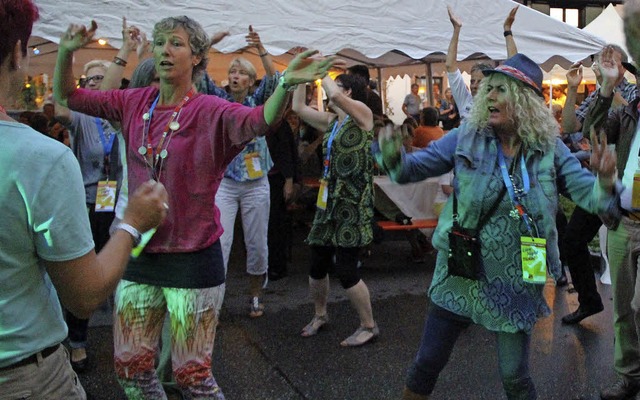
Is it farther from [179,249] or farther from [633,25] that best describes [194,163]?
[633,25]

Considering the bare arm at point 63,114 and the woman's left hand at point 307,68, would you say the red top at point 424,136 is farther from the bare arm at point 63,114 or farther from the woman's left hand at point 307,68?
the woman's left hand at point 307,68

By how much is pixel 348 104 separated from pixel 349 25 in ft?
11.5

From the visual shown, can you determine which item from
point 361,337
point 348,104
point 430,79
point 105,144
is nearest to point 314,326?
point 361,337

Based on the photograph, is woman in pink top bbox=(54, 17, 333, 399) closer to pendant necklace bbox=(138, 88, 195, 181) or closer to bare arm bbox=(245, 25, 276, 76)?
pendant necklace bbox=(138, 88, 195, 181)

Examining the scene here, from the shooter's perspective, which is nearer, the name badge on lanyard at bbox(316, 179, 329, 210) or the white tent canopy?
the name badge on lanyard at bbox(316, 179, 329, 210)

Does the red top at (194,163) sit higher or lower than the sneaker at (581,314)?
higher

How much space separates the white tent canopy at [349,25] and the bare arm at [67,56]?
10.9ft

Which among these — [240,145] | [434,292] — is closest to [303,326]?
[434,292]

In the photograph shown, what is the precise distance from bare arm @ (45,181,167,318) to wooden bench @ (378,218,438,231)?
5545mm

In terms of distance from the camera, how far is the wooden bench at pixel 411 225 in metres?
7.24

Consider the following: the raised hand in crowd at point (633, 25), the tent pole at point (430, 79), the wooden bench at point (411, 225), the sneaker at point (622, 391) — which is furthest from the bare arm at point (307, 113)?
the tent pole at point (430, 79)

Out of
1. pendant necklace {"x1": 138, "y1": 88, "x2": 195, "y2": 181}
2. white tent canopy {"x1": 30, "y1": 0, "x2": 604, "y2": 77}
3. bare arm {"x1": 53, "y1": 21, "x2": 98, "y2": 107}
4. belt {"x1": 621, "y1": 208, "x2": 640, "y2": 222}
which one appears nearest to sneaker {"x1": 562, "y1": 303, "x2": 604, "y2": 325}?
belt {"x1": 621, "y1": 208, "x2": 640, "y2": 222}

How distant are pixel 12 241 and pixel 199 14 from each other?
18.2ft

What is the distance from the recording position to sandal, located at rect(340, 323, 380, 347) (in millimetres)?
4883
